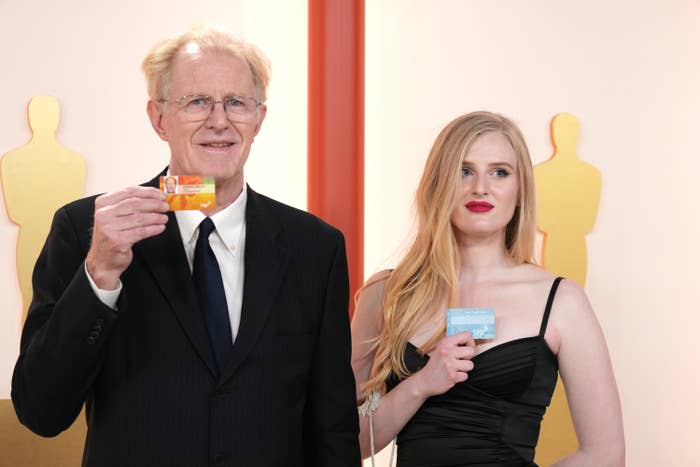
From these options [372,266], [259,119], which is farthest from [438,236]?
[372,266]

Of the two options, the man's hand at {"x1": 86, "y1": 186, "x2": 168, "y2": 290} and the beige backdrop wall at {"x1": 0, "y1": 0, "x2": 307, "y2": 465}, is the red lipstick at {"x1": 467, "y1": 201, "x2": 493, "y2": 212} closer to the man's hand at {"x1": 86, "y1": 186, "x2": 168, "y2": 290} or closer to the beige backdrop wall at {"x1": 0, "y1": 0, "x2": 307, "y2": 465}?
the man's hand at {"x1": 86, "y1": 186, "x2": 168, "y2": 290}

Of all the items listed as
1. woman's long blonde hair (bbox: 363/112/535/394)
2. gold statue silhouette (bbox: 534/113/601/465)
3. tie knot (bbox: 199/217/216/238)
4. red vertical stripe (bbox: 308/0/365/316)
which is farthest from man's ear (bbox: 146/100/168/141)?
gold statue silhouette (bbox: 534/113/601/465)

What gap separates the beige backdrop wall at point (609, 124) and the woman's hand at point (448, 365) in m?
1.44

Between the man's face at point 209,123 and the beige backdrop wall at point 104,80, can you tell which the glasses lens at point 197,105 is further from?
the beige backdrop wall at point 104,80

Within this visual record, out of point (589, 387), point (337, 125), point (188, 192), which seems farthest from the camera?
point (337, 125)

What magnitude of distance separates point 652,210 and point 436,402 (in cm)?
193

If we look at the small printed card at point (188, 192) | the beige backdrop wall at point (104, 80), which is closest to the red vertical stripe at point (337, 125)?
the beige backdrop wall at point (104, 80)

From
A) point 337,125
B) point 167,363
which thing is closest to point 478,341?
point 167,363

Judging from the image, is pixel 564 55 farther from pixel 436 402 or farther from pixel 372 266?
pixel 436 402

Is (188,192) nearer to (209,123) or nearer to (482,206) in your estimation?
(209,123)

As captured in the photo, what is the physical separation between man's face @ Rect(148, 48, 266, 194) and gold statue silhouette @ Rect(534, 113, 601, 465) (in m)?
2.12

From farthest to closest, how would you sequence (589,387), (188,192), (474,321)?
1. (589,387)
2. (474,321)
3. (188,192)

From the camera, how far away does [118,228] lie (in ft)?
6.35

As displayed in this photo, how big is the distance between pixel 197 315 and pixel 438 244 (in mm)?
1009
